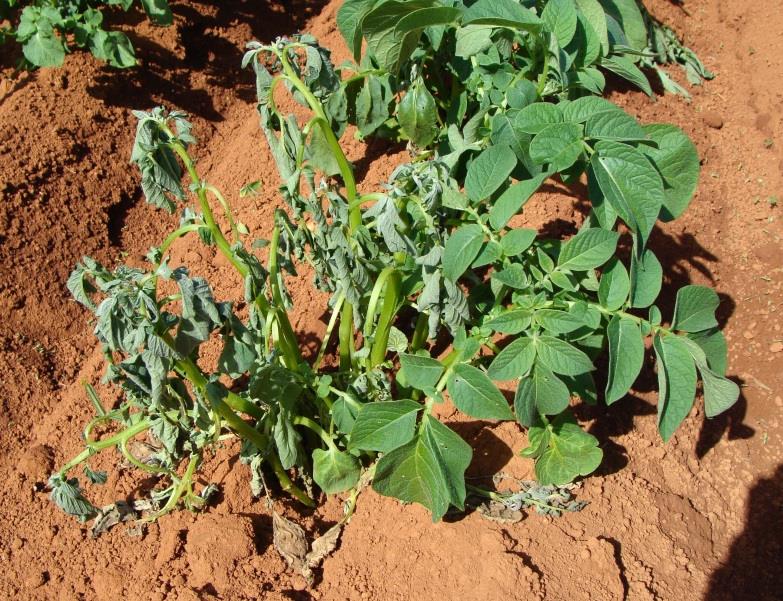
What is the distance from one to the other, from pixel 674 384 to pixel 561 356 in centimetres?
31

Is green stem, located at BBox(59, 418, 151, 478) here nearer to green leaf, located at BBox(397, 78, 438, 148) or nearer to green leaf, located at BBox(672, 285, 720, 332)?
green leaf, located at BBox(397, 78, 438, 148)

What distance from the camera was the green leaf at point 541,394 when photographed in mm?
1836

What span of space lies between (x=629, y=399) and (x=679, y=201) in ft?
2.79

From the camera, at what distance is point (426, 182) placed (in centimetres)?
178

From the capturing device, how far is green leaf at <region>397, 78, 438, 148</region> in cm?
222

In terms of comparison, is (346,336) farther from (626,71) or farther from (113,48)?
(113,48)

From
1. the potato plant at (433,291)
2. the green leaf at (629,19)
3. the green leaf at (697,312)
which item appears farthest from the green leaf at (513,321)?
the green leaf at (629,19)

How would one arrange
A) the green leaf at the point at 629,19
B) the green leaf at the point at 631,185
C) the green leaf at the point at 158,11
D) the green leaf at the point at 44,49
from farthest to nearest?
1. the green leaf at the point at 158,11
2. the green leaf at the point at 44,49
3. the green leaf at the point at 629,19
4. the green leaf at the point at 631,185

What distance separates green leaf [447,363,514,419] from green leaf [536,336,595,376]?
0.14m

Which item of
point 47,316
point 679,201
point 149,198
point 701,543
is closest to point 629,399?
point 701,543

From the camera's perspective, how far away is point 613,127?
5.91 ft

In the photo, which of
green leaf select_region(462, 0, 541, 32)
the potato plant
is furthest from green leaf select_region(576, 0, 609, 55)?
green leaf select_region(462, 0, 541, 32)

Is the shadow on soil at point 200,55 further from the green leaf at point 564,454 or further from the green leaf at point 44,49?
the green leaf at point 564,454

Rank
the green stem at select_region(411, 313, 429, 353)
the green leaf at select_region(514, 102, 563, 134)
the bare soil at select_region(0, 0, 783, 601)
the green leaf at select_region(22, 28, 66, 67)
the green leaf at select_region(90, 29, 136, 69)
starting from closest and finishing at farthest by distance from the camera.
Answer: the green leaf at select_region(514, 102, 563, 134) < the bare soil at select_region(0, 0, 783, 601) < the green stem at select_region(411, 313, 429, 353) < the green leaf at select_region(22, 28, 66, 67) < the green leaf at select_region(90, 29, 136, 69)
